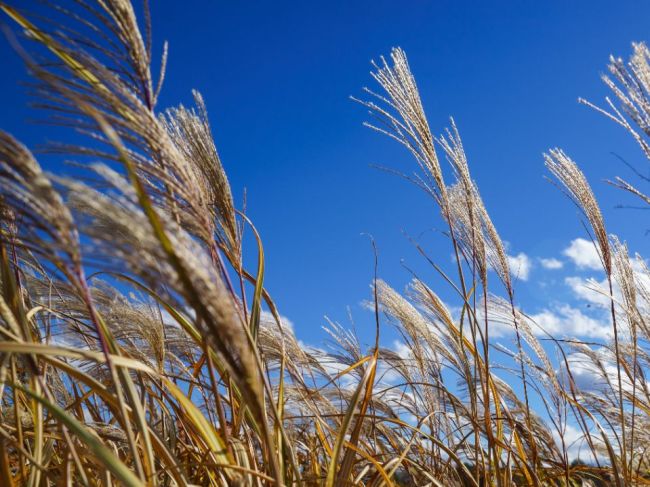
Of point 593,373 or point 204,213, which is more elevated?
point 593,373

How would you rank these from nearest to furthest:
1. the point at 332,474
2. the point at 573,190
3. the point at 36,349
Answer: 1. the point at 36,349
2. the point at 332,474
3. the point at 573,190

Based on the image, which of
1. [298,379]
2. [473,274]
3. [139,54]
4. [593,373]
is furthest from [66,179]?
[593,373]

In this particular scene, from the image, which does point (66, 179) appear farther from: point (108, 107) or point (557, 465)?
point (557, 465)

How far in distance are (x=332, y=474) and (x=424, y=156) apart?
1.21 meters

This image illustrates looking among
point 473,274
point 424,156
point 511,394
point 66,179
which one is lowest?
point 66,179

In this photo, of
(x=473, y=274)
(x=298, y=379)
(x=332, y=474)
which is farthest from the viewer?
(x=473, y=274)

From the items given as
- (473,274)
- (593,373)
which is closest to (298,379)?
(473,274)

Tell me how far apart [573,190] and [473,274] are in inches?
24.5

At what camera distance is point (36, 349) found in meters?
0.91

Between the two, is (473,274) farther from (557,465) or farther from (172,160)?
(172,160)

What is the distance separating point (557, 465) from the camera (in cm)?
264

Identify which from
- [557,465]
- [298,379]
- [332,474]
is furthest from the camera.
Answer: [557,465]

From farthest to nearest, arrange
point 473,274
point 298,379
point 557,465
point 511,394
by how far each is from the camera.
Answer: point 511,394
point 557,465
point 473,274
point 298,379

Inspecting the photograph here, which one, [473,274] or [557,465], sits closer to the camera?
[473,274]
